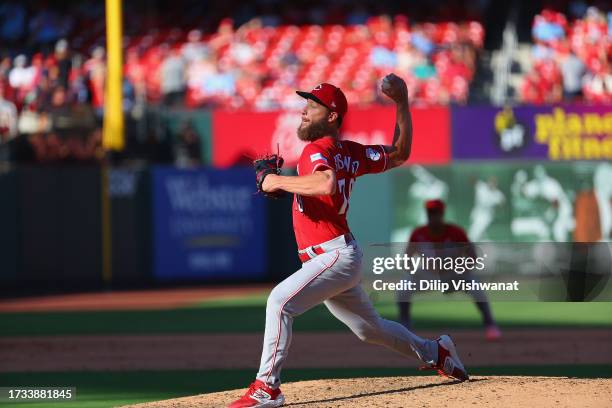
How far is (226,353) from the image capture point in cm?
1123

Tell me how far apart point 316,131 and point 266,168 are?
404 millimetres

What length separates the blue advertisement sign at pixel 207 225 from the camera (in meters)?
20.5

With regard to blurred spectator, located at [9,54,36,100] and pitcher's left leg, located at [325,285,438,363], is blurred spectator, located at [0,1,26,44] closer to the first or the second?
blurred spectator, located at [9,54,36,100]

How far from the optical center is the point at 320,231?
266 inches

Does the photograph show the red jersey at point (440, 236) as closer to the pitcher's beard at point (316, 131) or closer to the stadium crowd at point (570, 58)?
the pitcher's beard at point (316, 131)

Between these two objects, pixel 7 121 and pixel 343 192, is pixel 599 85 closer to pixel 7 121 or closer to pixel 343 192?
pixel 7 121

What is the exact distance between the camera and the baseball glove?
263 inches

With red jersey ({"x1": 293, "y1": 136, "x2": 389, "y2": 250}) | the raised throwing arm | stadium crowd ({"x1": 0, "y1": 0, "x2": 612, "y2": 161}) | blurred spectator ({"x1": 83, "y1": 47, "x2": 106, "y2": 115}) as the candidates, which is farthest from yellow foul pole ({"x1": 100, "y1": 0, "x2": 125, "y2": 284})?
red jersey ({"x1": 293, "y1": 136, "x2": 389, "y2": 250})

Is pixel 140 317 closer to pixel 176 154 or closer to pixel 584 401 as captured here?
pixel 176 154

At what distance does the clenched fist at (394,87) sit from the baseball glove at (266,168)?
0.84m

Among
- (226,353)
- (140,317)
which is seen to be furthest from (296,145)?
(226,353)

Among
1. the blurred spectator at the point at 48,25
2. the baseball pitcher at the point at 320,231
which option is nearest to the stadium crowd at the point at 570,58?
the blurred spectator at the point at 48,25

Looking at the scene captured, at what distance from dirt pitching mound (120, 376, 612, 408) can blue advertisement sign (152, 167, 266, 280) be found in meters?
12.6

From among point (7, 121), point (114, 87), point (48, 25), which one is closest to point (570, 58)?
point (114, 87)
